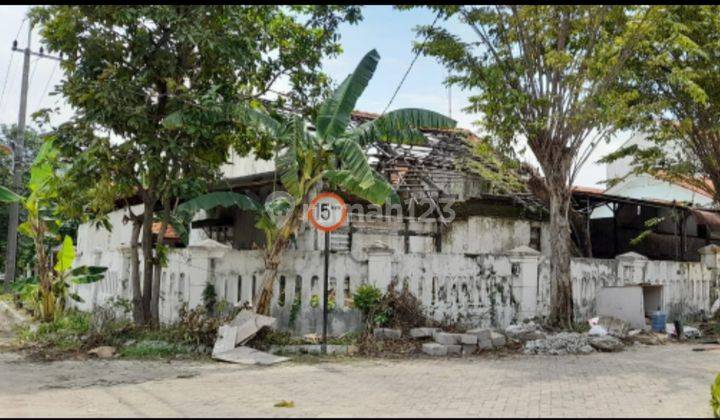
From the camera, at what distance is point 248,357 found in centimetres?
935

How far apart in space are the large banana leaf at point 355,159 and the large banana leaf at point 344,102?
252 mm

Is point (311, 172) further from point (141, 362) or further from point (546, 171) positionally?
point (546, 171)

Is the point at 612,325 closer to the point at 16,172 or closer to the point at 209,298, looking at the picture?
the point at 209,298

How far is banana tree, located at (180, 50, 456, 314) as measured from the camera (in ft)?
32.6

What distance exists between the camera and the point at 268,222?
1034 centimetres

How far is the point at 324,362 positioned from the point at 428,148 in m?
8.90

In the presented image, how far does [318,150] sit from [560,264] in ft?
17.3

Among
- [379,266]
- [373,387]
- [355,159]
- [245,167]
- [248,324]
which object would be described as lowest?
[373,387]

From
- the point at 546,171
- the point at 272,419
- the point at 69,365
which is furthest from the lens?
the point at 546,171

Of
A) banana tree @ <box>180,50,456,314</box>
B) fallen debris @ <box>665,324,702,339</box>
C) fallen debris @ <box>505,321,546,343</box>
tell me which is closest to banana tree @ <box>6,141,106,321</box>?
banana tree @ <box>180,50,456,314</box>

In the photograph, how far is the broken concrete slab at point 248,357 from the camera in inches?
364

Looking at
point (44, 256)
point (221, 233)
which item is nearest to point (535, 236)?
point (221, 233)

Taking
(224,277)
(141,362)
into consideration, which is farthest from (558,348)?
(141,362)

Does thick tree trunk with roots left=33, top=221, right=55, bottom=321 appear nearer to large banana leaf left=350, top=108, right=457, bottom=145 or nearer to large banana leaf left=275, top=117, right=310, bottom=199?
large banana leaf left=275, top=117, right=310, bottom=199
